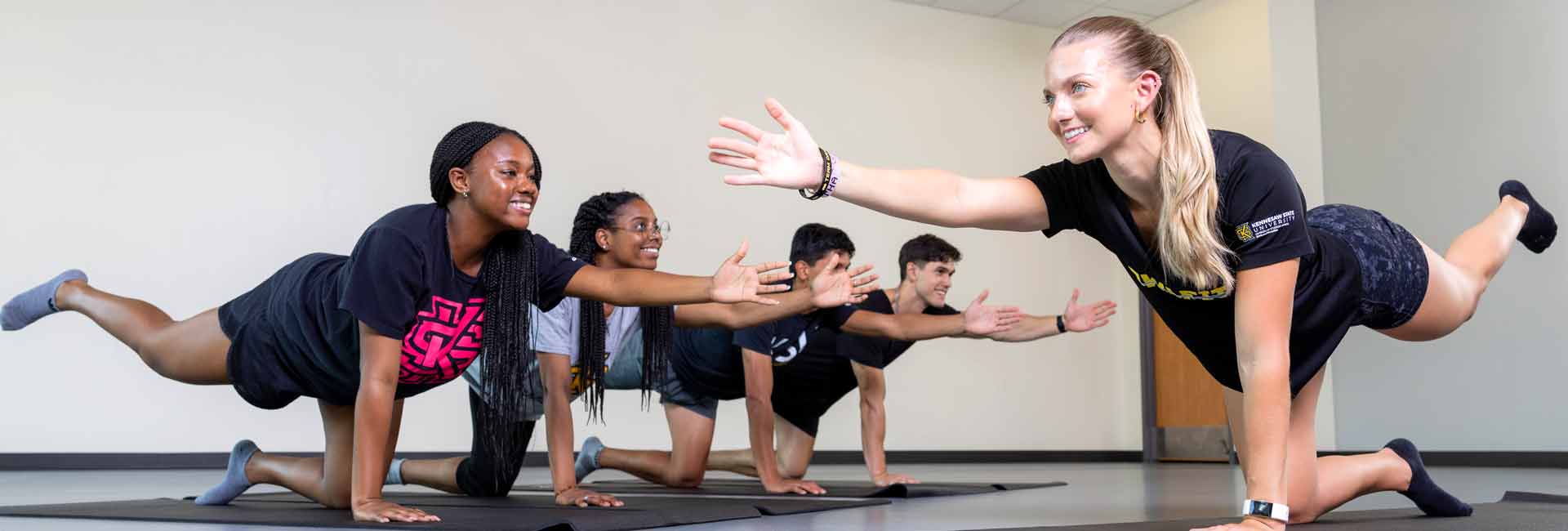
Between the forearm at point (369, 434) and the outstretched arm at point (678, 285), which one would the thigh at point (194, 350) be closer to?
the forearm at point (369, 434)

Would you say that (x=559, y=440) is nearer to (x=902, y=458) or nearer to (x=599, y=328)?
(x=599, y=328)

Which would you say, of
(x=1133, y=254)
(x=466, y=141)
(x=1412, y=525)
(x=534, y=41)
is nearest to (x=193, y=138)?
(x=534, y=41)

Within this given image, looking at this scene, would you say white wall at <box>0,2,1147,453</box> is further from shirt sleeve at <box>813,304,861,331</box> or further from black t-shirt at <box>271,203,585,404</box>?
black t-shirt at <box>271,203,585,404</box>

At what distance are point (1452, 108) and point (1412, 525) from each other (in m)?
5.20

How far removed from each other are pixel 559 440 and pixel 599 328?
1.27 feet

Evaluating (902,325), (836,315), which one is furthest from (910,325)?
→ (836,315)

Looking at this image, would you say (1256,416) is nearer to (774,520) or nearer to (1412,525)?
(1412,525)

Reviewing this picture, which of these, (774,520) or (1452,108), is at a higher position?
(1452,108)

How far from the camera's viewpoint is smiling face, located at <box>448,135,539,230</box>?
2666 mm

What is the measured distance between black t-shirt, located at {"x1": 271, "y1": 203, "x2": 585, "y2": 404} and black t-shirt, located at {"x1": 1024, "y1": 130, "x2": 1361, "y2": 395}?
1.25m

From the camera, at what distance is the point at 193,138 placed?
6.05 metres

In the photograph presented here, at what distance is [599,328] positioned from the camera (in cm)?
340

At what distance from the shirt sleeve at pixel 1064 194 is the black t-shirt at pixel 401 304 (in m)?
1.17

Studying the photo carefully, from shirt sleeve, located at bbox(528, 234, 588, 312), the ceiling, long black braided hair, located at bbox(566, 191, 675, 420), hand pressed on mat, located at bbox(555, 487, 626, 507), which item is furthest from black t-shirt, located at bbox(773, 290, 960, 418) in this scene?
the ceiling
